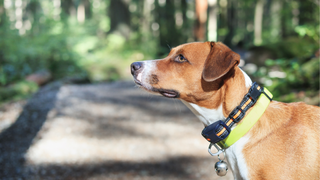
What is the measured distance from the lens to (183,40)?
22.5 m

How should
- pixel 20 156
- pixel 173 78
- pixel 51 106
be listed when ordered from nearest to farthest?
pixel 173 78 < pixel 20 156 < pixel 51 106

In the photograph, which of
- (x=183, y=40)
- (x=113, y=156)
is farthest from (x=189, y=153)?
(x=183, y=40)

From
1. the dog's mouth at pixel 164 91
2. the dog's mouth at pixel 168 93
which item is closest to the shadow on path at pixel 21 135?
the dog's mouth at pixel 164 91

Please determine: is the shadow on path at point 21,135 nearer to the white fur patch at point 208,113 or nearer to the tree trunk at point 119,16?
the white fur patch at point 208,113

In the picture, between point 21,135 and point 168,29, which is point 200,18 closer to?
point 168,29

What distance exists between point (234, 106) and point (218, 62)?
1.50 feet

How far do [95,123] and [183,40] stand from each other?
17313 millimetres

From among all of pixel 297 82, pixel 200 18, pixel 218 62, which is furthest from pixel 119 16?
pixel 218 62

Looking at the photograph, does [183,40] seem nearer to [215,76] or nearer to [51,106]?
[51,106]

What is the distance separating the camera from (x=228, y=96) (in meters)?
2.37

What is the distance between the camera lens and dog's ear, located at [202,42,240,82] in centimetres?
230

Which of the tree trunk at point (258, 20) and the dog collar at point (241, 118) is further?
the tree trunk at point (258, 20)

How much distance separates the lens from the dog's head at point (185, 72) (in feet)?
8.12

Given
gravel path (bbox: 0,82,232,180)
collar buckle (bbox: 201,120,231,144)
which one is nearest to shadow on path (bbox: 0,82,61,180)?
gravel path (bbox: 0,82,232,180)
